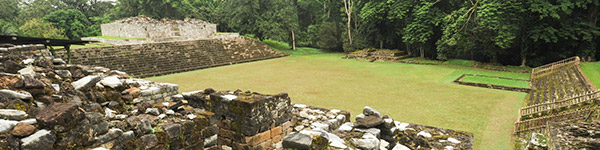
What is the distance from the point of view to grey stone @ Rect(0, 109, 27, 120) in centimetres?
236

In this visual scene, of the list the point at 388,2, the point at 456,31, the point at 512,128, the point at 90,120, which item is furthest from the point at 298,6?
the point at 90,120

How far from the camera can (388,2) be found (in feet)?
68.6

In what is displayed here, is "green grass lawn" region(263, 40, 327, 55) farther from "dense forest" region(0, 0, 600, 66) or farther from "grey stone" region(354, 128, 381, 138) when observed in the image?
"grey stone" region(354, 128, 381, 138)

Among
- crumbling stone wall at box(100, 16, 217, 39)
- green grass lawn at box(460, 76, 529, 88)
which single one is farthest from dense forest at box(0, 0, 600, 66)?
crumbling stone wall at box(100, 16, 217, 39)

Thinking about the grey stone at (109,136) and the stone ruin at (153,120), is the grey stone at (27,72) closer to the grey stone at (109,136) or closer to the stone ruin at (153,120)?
the stone ruin at (153,120)

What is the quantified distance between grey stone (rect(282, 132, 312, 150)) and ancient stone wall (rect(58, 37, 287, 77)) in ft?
45.9

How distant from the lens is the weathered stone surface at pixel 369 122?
4.56 m

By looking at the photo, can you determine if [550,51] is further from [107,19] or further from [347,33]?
[107,19]

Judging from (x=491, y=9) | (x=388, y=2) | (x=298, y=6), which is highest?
(x=298, y=6)

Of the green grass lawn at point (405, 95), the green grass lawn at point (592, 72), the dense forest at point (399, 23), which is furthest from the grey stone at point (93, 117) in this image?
the dense forest at point (399, 23)

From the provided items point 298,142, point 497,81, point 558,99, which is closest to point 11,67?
point 298,142

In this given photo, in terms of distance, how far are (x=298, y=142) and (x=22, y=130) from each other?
2421mm

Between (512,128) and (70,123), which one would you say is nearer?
(70,123)

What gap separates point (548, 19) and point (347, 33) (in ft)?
52.0
